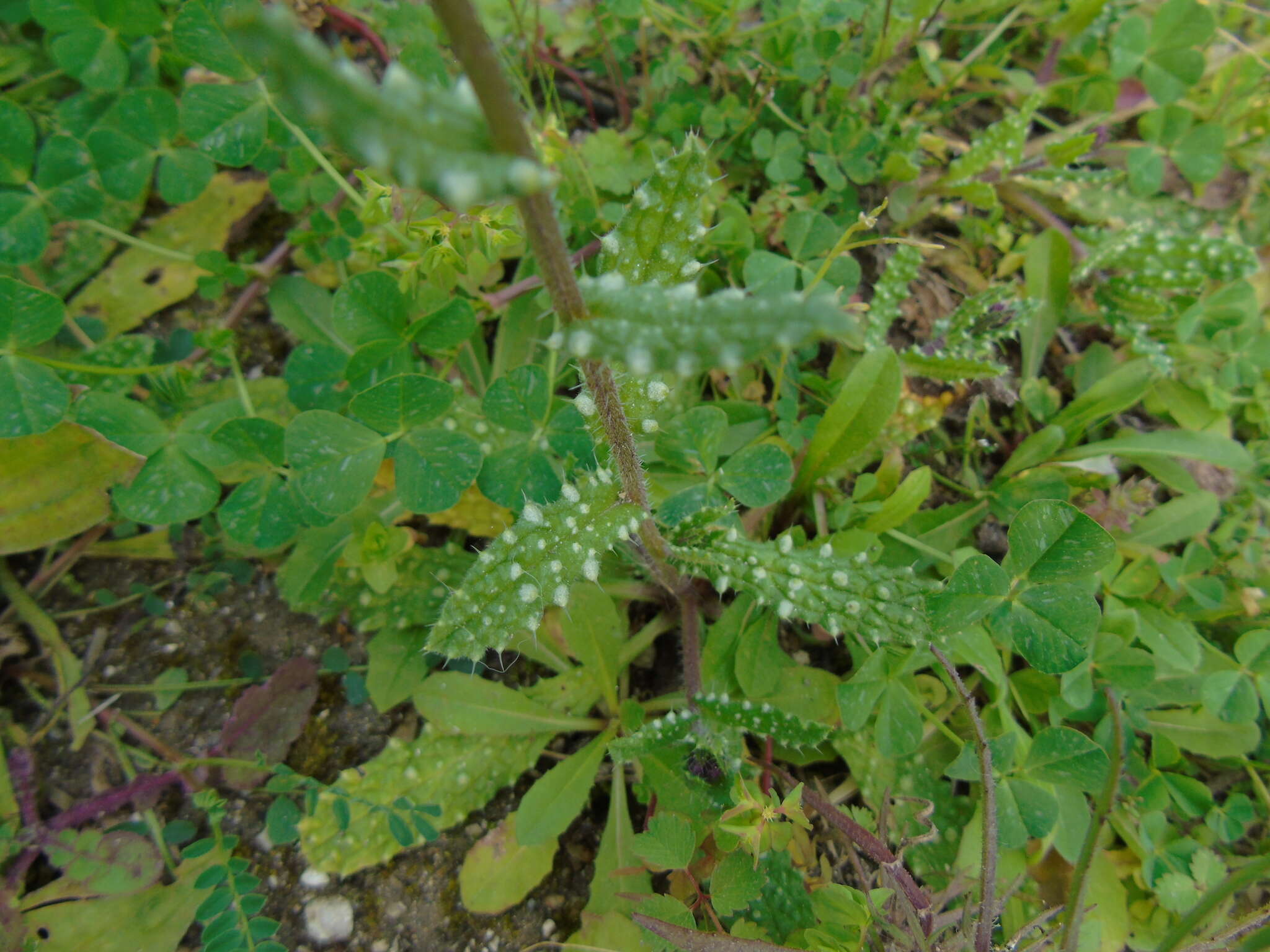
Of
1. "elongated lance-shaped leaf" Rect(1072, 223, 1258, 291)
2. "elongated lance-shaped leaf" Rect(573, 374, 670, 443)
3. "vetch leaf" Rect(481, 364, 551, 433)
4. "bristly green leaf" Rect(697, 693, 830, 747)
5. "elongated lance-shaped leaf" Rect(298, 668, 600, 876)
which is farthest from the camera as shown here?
"elongated lance-shaped leaf" Rect(1072, 223, 1258, 291)

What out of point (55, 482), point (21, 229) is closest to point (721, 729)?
point (55, 482)

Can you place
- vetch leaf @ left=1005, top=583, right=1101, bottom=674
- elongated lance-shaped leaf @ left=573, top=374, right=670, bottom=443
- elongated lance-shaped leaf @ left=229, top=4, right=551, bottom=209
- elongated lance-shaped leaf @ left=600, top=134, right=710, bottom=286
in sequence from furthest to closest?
vetch leaf @ left=1005, top=583, right=1101, bottom=674 → elongated lance-shaped leaf @ left=573, top=374, right=670, bottom=443 → elongated lance-shaped leaf @ left=600, top=134, right=710, bottom=286 → elongated lance-shaped leaf @ left=229, top=4, right=551, bottom=209

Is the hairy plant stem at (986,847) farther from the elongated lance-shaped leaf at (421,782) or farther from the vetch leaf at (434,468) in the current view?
the vetch leaf at (434,468)

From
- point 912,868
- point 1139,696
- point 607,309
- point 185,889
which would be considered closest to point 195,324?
point 185,889

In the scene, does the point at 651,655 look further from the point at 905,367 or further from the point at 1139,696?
the point at 1139,696

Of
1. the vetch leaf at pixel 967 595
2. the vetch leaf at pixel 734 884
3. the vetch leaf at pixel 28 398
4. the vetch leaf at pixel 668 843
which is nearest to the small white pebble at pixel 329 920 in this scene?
the vetch leaf at pixel 668 843

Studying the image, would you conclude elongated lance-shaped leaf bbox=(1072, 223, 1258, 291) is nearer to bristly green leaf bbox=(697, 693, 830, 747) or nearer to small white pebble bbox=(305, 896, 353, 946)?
bristly green leaf bbox=(697, 693, 830, 747)

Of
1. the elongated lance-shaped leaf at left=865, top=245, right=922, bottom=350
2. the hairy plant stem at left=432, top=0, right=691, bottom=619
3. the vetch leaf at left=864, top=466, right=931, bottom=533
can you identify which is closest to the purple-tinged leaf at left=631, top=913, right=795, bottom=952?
the hairy plant stem at left=432, top=0, right=691, bottom=619
